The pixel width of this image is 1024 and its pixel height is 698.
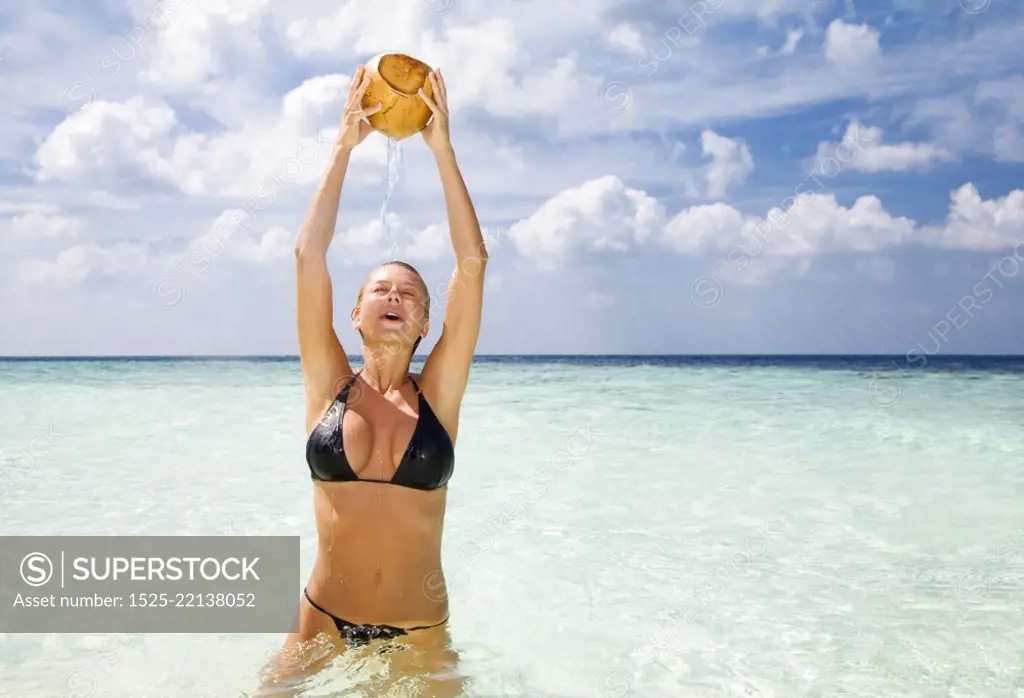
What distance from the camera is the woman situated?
299cm

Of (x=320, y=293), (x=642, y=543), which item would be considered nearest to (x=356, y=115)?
(x=320, y=293)

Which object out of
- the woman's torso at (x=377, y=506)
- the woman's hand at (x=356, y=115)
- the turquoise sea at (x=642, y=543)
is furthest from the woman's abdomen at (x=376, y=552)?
the woman's hand at (x=356, y=115)

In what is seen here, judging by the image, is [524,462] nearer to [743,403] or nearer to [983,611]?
[983,611]

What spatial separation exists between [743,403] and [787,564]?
11.8 metres

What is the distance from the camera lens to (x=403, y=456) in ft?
9.75

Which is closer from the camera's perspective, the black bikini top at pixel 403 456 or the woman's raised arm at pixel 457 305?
the black bikini top at pixel 403 456

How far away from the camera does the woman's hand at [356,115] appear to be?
3.24 metres

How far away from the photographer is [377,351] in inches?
123

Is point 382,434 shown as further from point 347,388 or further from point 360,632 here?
point 360,632

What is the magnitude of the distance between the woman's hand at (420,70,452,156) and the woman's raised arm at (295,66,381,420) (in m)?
0.34

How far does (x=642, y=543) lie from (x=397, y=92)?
405 cm

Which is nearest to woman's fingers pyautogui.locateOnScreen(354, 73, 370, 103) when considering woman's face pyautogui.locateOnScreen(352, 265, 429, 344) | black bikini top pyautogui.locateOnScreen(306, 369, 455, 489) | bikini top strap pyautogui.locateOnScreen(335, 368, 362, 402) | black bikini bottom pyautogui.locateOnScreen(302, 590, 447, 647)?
woman's face pyautogui.locateOnScreen(352, 265, 429, 344)

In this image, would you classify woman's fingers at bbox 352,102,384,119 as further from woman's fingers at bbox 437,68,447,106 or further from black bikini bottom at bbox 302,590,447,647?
black bikini bottom at bbox 302,590,447,647

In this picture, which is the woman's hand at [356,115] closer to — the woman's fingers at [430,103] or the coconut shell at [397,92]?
the coconut shell at [397,92]
